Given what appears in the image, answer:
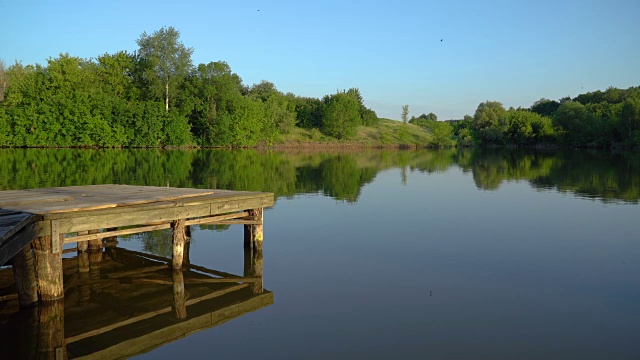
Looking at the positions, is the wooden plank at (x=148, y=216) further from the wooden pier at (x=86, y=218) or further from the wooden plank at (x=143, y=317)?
the wooden plank at (x=143, y=317)

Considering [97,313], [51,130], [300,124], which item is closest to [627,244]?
[97,313]

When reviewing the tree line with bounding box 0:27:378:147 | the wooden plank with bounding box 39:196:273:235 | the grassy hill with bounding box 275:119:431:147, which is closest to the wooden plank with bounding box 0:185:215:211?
the wooden plank with bounding box 39:196:273:235

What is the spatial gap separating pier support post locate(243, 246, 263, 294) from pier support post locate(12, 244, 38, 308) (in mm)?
3926

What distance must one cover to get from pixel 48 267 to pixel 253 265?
182 inches

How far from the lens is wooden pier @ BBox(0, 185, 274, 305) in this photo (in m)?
8.71

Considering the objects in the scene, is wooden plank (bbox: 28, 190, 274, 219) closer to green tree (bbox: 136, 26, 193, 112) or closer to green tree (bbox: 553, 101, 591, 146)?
green tree (bbox: 136, 26, 193, 112)

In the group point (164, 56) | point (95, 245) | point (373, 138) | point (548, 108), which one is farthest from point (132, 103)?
point (548, 108)

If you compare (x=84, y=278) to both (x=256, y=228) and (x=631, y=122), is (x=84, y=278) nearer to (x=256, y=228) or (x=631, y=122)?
(x=256, y=228)

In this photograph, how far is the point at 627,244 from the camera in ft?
49.4

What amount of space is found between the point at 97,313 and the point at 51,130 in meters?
76.8

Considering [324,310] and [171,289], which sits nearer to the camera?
[324,310]

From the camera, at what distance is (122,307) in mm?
9000

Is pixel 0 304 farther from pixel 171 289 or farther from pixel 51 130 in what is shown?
pixel 51 130

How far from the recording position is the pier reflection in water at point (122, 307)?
24.2 ft
